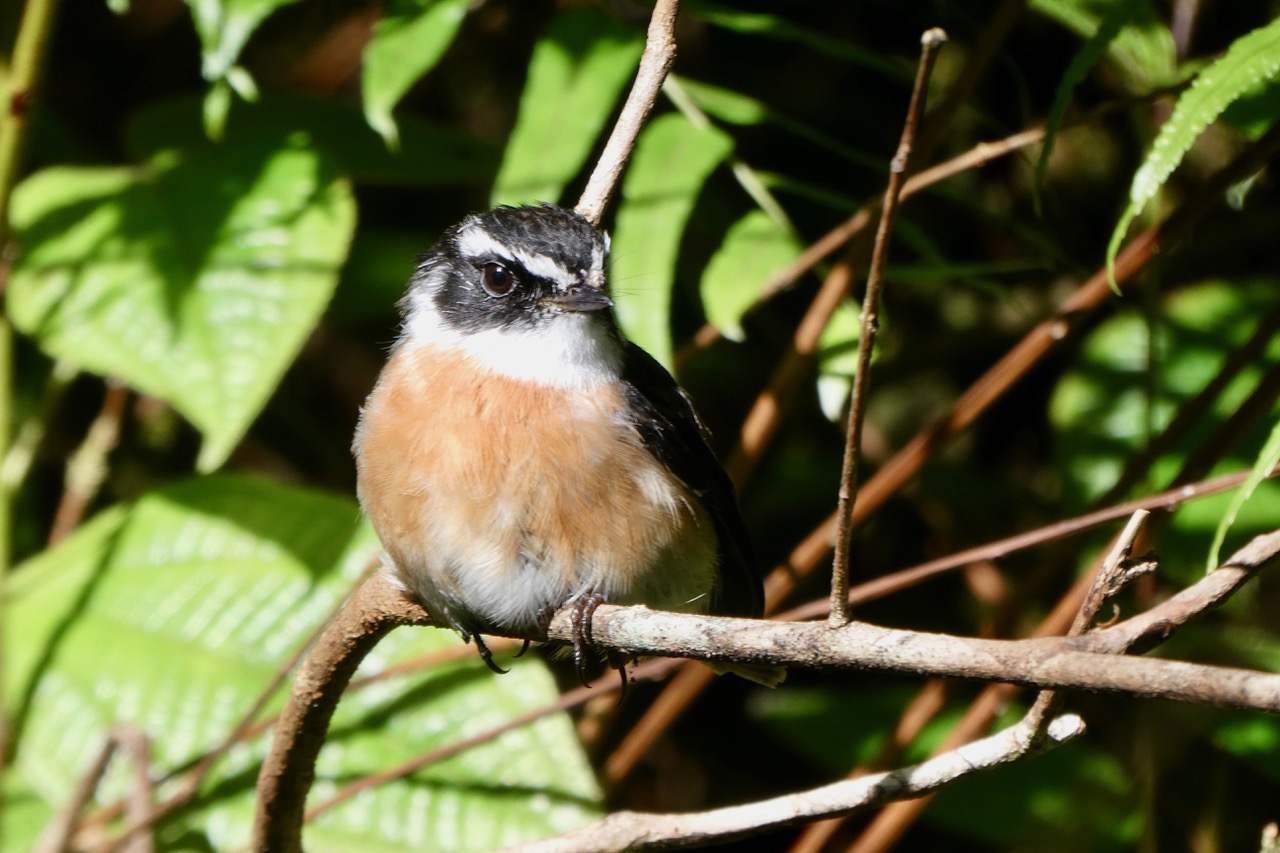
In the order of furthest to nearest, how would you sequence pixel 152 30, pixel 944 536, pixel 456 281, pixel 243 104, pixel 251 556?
pixel 152 30, pixel 944 536, pixel 243 104, pixel 251 556, pixel 456 281

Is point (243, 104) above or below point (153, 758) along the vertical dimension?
above

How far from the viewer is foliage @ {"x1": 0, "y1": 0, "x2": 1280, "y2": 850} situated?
3646 millimetres

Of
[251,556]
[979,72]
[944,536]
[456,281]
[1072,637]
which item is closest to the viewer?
[1072,637]

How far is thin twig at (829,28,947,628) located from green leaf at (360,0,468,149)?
68.0 inches

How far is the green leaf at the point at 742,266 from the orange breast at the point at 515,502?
14.1 inches

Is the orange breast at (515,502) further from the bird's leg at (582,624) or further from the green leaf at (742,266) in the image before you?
the green leaf at (742,266)

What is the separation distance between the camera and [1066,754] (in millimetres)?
4293

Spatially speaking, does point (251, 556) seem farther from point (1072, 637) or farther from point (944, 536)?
point (1072, 637)

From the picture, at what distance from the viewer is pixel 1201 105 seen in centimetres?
245

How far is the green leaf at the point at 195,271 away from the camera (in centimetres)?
369

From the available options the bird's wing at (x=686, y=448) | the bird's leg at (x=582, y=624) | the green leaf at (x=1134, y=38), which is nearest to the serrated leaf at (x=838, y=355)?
the bird's wing at (x=686, y=448)

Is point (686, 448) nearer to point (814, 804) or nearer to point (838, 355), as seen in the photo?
point (838, 355)

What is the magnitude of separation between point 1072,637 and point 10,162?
339 cm

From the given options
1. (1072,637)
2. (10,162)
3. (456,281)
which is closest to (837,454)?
(456,281)
